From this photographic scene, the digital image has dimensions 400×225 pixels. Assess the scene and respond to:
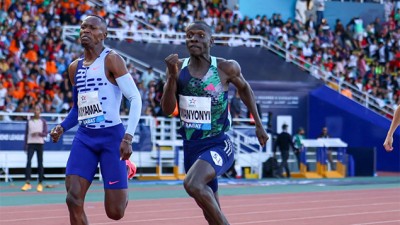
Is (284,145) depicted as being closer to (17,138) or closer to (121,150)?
(17,138)

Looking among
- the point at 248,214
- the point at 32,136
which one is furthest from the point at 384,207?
the point at 32,136

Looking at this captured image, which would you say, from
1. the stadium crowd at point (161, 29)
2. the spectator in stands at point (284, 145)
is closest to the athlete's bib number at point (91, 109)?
the stadium crowd at point (161, 29)

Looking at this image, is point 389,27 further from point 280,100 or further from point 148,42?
point 148,42

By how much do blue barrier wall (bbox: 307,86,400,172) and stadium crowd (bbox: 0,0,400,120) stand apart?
697 mm

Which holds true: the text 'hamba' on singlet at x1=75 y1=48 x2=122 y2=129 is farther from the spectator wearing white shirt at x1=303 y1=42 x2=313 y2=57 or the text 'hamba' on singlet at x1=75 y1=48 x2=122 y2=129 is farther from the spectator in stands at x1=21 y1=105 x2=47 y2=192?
the spectator wearing white shirt at x1=303 y1=42 x2=313 y2=57

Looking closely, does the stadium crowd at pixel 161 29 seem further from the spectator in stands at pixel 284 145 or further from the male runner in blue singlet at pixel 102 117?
the male runner in blue singlet at pixel 102 117

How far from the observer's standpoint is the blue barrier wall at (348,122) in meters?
32.7

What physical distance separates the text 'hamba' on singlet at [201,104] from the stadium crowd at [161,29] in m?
15.4

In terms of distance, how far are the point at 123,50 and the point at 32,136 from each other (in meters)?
10.4

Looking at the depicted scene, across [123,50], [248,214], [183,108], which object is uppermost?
[123,50]

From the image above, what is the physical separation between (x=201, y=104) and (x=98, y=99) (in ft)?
3.13

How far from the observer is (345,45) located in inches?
1483

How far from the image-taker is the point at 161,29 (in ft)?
106

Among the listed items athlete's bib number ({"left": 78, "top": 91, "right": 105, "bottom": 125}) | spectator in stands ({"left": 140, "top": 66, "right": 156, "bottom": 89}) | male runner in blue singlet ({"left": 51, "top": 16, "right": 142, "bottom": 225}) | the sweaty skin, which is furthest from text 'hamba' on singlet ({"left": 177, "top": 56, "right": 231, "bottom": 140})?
spectator in stands ({"left": 140, "top": 66, "right": 156, "bottom": 89})
